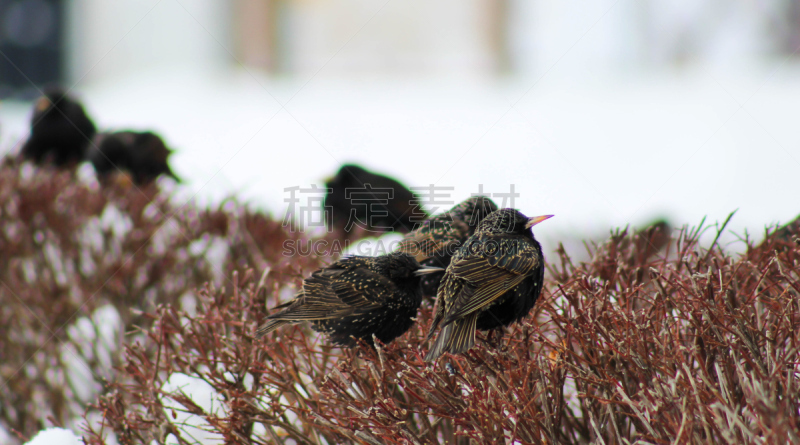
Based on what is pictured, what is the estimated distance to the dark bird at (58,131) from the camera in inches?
180

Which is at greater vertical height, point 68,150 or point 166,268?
point 68,150

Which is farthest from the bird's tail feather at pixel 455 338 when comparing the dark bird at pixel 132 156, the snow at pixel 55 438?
the dark bird at pixel 132 156

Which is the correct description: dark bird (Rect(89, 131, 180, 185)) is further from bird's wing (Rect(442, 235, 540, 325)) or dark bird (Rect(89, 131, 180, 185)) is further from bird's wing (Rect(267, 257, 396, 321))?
bird's wing (Rect(442, 235, 540, 325))

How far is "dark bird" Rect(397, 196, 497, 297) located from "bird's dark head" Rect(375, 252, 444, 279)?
0.40 metres

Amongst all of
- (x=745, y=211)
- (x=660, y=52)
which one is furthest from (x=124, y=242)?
(x=660, y=52)

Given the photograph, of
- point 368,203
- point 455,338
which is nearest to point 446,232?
point 455,338

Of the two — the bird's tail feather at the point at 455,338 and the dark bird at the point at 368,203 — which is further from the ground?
the dark bird at the point at 368,203

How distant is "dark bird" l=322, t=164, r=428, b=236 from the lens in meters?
3.70

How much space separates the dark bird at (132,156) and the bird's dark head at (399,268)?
2.95 meters

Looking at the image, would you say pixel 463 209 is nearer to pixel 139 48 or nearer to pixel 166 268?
pixel 166 268

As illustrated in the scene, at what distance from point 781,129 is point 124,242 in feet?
36.1

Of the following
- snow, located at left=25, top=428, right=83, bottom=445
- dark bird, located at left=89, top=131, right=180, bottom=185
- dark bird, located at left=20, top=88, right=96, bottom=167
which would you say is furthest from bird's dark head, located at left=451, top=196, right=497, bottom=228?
dark bird, located at left=20, top=88, right=96, bottom=167

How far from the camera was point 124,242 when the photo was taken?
3.38 m

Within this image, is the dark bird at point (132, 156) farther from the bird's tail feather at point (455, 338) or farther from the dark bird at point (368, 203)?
the bird's tail feather at point (455, 338)
